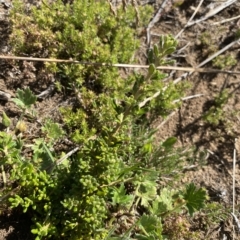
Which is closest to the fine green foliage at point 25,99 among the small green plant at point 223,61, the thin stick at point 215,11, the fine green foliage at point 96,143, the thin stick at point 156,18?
the fine green foliage at point 96,143

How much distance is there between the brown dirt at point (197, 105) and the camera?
3.12m

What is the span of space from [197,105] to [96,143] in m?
1.34

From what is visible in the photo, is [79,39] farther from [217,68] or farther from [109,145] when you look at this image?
[217,68]

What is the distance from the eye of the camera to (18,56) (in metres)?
3.19

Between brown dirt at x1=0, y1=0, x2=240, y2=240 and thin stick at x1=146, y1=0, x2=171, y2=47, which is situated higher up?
thin stick at x1=146, y1=0, x2=171, y2=47

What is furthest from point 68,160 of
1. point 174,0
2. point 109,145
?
point 174,0

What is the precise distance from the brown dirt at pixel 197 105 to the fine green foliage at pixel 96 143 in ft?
0.42

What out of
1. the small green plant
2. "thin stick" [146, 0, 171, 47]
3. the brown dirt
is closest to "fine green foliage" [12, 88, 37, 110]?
the brown dirt

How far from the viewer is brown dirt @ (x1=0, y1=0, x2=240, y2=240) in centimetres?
312

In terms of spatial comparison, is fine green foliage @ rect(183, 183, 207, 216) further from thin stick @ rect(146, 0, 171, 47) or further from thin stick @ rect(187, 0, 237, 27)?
thin stick @ rect(187, 0, 237, 27)

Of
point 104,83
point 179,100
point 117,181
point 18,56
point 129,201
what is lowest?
point 129,201

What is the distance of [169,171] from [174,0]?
176 centimetres

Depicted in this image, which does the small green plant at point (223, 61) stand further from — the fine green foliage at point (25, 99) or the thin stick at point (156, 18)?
the fine green foliage at point (25, 99)

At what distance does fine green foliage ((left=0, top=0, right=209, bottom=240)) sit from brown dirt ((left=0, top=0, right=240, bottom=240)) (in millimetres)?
128
